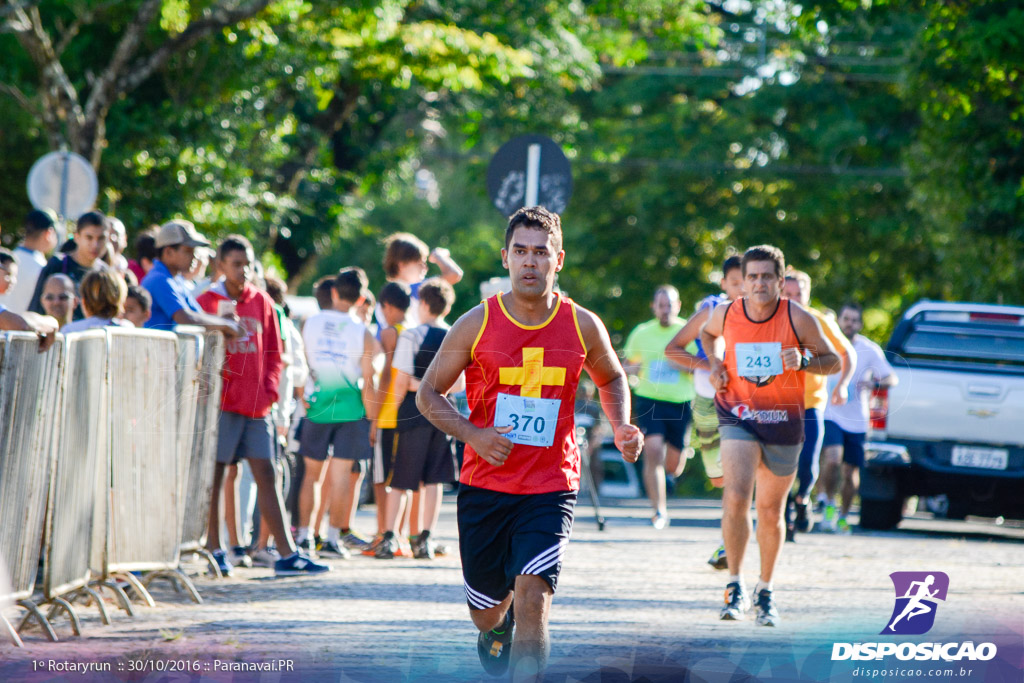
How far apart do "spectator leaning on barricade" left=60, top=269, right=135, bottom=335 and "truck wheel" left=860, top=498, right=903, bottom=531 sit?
8445 millimetres

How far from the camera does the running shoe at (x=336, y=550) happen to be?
410 inches

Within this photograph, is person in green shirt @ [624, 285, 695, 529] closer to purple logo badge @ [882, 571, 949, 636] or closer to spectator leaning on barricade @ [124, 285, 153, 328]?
purple logo badge @ [882, 571, 949, 636]

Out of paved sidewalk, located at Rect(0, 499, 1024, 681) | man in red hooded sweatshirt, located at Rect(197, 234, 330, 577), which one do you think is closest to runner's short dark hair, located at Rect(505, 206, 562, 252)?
paved sidewalk, located at Rect(0, 499, 1024, 681)

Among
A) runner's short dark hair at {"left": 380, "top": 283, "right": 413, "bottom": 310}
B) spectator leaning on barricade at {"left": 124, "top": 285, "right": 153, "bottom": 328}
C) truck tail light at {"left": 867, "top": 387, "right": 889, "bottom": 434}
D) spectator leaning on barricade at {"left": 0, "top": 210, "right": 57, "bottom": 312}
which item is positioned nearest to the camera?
spectator leaning on barricade at {"left": 124, "top": 285, "right": 153, "bottom": 328}

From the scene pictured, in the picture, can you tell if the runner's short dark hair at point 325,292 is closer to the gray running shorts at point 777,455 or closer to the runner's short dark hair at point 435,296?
the runner's short dark hair at point 435,296

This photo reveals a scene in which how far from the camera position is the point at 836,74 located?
2753 cm

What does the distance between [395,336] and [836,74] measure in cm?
1933

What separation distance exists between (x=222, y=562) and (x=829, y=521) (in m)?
6.63

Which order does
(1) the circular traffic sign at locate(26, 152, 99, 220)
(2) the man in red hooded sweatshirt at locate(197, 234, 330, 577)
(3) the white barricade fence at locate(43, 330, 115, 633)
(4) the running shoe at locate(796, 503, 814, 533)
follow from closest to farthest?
(3) the white barricade fence at locate(43, 330, 115, 633) → (2) the man in red hooded sweatshirt at locate(197, 234, 330, 577) → (4) the running shoe at locate(796, 503, 814, 533) → (1) the circular traffic sign at locate(26, 152, 99, 220)

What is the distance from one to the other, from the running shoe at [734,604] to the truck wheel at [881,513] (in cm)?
651

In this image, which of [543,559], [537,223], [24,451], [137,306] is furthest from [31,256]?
[543,559]

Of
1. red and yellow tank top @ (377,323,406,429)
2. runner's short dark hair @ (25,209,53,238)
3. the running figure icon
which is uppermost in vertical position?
runner's short dark hair @ (25,209,53,238)

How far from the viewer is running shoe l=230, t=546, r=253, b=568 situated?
9.60m

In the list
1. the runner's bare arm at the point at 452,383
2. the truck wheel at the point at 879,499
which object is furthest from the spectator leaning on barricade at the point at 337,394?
the truck wheel at the point at 879,499
